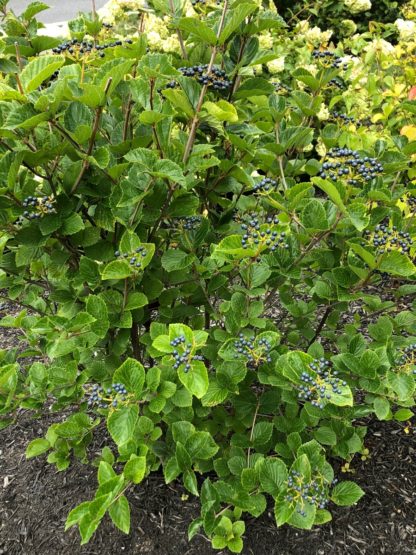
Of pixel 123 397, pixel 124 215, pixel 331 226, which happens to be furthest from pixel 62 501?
pixel 331 226

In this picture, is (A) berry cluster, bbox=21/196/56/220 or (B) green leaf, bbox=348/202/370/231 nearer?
(B) green leaf, bbox=348/202/370/231

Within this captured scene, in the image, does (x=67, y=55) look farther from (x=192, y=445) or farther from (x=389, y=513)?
(x=389, y=513)

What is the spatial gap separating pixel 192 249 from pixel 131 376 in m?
0.48

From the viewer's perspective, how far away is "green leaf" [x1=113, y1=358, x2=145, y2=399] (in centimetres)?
146

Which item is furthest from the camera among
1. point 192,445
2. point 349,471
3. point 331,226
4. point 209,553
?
point 349,471

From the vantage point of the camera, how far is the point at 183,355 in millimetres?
1415

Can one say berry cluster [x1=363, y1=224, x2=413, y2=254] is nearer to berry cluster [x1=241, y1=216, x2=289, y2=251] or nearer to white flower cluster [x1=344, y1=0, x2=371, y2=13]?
berry cluster [x1=241, y1=216, x2=289, y2=251]

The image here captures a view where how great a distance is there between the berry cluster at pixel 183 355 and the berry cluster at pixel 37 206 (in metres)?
0.50

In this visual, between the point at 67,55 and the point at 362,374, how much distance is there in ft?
4.40

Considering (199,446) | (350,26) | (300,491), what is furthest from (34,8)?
(350,26)

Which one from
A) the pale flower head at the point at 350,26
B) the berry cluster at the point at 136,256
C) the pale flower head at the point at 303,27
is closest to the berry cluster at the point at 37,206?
the berry cluster at the point at 136,256

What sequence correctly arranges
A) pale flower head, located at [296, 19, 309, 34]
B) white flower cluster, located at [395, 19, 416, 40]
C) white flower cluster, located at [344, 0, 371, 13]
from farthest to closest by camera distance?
1. pale flower head, located at [296, 19, 309, 34]
2. white flower cluster, located at [344, 0, 371, 13]
3. white flower cluster, located at [395, 19, 416, 40]

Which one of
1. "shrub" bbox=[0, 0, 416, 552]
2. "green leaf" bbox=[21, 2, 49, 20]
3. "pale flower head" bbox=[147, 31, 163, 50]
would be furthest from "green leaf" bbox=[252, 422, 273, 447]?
"pale flower head" bbox=[147, 31, 163, 50]

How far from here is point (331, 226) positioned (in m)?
1.45
